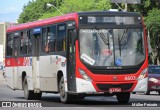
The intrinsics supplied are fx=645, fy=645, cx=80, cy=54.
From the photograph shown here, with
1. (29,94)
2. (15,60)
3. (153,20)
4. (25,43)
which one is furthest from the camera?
(153,20)

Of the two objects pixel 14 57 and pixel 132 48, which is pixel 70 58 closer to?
pixel 132 48

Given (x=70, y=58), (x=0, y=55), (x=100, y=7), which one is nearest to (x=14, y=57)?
(x=70, y=58)

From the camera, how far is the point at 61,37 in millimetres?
22469

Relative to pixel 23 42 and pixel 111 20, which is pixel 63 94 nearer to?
pixel 111 20

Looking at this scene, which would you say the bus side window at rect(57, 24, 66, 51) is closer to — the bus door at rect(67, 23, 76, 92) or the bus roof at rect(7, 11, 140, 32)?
the bus roof at rect(7, 11, 140, 32)

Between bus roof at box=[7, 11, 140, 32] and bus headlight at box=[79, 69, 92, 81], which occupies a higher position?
bus roof at box=[7, 11, 140, 32]

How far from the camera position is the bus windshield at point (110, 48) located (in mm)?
20859

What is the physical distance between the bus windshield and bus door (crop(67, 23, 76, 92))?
1.38 feet

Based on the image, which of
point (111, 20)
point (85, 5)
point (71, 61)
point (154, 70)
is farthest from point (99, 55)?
point (85, 5)

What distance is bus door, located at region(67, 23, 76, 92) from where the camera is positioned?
21.2 m

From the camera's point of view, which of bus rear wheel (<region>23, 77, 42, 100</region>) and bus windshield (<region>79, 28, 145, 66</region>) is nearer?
bus windshield (<region>79, 28, 145, 66</region>)

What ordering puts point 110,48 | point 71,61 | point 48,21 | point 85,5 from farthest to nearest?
1. point 85,5
2. point 48,21
3. point 71,61
4. point 110,48

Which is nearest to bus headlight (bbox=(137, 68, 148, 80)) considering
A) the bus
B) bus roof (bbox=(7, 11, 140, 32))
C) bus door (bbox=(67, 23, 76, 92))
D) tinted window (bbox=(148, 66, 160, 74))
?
the bus

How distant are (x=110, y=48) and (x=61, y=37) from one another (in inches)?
89.6
